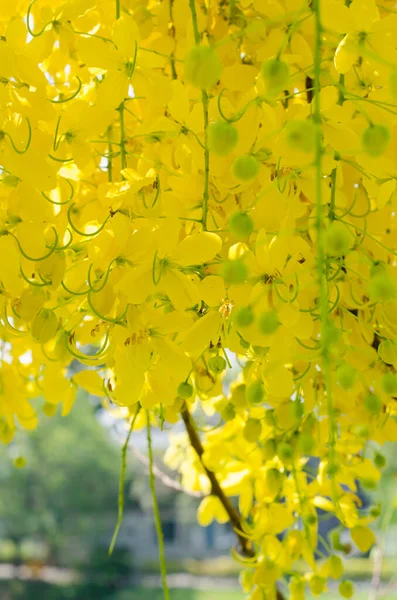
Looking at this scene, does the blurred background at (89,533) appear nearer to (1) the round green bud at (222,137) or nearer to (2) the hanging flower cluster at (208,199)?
(2) the hanging flower cluster at (208,199)

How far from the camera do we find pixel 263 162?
0.31m

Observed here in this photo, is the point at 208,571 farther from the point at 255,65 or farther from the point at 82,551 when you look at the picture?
the point at 255,65

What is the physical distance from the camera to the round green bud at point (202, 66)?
22 centimetres

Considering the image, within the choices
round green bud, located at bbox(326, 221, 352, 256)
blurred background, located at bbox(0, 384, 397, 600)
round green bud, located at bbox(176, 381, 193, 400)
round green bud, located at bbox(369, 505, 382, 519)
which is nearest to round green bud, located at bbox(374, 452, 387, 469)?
round green bud, located at bbox(369, 505, 382, 519)

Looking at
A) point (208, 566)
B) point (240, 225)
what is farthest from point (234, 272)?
point (208, 566)

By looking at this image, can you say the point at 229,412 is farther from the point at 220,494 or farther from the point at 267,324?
the point at 267,324

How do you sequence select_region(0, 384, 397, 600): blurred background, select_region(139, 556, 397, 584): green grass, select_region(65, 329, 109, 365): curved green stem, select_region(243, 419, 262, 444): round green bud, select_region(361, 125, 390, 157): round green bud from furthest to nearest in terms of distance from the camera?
select_region(139, 556, 397, 584): green grass
select_region(0, 384, 397, 600): blurred background
select_region(243, 419, 262, 444): round green bud
select_region(65, 329, 109, 365): curved green stem
select_region(361, 125, 390, 157): round green bud

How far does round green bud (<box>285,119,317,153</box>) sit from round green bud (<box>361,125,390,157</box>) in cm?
1

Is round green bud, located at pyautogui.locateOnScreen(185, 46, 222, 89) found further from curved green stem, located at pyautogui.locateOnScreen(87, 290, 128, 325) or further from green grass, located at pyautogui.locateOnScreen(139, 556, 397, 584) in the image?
green grass, located at pyautogui.locateOnScreen(139, 556, 397, 584)

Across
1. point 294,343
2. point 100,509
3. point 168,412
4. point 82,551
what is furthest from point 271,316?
point 82,551

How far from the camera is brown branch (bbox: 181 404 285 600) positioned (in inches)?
19.1

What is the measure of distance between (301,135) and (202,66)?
0.03 metres

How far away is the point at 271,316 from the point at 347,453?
294 mm

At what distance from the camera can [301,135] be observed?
0.71ft
